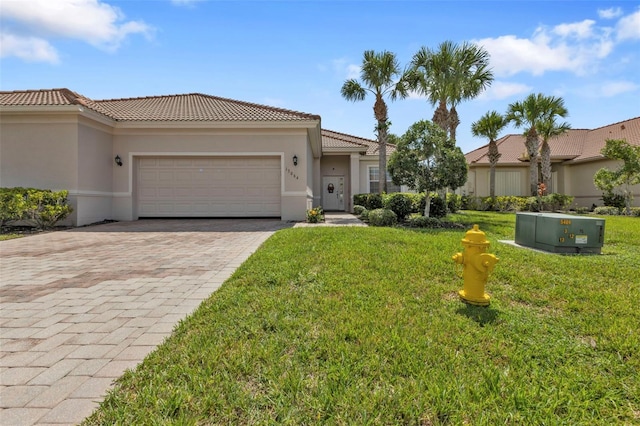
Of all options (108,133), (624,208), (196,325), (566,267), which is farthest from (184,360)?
(624,208)

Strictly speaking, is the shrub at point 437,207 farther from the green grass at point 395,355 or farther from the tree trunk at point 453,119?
the green grass at point 395,355

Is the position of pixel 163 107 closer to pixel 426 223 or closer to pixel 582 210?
pixel 426 223

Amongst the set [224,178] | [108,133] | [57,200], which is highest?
[108,133]

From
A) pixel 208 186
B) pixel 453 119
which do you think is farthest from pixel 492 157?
pixel 208 186

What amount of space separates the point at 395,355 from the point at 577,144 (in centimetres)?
2962

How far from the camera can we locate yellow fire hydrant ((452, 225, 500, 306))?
3355mm

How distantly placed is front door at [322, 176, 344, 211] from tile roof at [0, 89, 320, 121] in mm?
7062

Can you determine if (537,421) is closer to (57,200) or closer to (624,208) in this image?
(57,200)

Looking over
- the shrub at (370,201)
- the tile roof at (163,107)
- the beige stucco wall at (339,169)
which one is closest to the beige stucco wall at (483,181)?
the beige stucco wall at (339,169)

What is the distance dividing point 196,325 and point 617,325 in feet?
13.5

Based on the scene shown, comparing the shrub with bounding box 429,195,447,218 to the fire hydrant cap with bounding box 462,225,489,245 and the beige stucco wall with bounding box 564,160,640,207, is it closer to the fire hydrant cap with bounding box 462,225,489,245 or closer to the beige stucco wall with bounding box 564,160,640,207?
the fire hydrant cap with bounding box 462,225,489,245

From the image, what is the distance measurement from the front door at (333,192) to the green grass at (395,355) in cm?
1617

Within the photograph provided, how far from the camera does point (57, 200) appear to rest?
10852 millimetres

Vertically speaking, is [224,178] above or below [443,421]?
above
